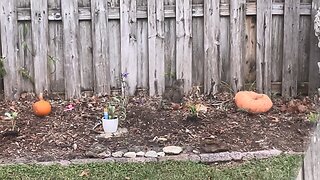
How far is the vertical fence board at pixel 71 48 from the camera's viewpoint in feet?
19.1

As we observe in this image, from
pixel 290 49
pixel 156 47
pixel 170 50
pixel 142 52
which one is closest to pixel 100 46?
pixel 142 52

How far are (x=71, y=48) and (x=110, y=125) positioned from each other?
1222mm

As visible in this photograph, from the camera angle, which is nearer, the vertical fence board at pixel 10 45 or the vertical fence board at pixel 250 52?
the vertical fence board at pixel 10 45

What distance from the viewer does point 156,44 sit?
600 centimetres

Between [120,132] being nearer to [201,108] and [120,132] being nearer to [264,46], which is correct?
[201,108]

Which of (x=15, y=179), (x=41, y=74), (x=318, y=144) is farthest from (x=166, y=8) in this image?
(x=318, y=144)

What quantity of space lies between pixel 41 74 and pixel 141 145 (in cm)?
170

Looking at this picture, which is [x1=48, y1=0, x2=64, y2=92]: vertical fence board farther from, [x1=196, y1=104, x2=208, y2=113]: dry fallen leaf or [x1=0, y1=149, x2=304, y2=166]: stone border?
[x1=0, y1=149, x2=304, y2=166]: stone border

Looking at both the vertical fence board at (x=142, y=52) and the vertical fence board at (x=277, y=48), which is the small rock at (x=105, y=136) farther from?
the vertical fence board at (x=277, y=48)

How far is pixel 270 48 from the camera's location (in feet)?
19.9

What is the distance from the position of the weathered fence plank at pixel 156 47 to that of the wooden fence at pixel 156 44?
10mm

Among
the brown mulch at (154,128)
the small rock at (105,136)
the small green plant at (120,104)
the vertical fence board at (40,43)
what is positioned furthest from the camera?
the vertical fence board at (40,43)

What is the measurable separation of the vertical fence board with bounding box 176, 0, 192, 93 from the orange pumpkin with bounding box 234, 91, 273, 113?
0.62 m

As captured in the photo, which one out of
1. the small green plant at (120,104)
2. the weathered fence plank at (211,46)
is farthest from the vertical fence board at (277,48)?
the small green plant at (120,104)
